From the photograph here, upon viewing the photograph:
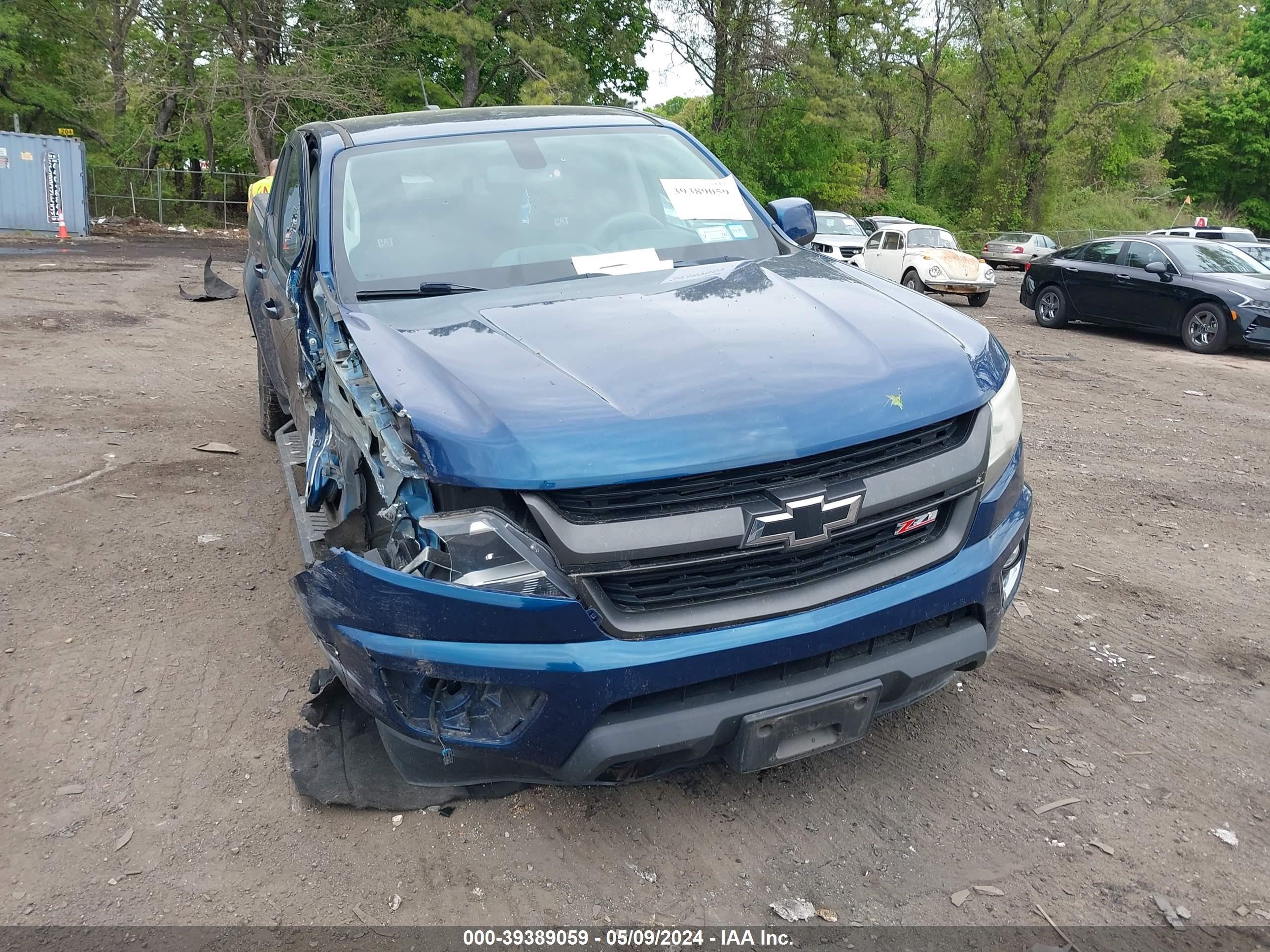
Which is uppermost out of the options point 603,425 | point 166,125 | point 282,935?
point 166,125

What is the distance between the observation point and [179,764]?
3.11m

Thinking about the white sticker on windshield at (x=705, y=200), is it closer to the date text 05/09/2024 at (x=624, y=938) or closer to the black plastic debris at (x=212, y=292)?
the date text 05/09/2024 at (x=624, y=938)

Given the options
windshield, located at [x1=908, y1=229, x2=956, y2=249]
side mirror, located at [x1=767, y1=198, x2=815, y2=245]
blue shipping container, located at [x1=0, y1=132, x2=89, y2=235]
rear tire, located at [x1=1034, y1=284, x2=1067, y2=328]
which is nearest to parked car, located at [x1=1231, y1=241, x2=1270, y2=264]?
rear tire, located at [x1=1034, y1=284, x2=1067, y2=328]

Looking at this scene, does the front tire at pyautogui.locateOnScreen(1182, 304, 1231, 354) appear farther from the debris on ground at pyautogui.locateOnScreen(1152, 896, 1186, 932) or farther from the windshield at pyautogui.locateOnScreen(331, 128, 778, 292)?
the debris on ground at pyautogui.locateOnScreen(1152, 896, 1186, 932)

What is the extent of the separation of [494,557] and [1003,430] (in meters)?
1.47

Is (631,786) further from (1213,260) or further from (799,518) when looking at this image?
(1213,260)

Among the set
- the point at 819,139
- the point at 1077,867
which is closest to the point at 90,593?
the point at 1077,867

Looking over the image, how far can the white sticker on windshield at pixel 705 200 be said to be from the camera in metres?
3.88

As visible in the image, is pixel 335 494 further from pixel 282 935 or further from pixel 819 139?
pixel 819 139

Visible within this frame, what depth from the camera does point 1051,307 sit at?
15.3m

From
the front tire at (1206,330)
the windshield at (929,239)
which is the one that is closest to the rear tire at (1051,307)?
the front tire at (1206,330)

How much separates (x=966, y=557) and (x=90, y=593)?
3.53 metres

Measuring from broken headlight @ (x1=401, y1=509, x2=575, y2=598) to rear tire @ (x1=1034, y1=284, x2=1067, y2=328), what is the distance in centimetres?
1448

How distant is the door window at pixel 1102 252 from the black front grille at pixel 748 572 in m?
13.3
